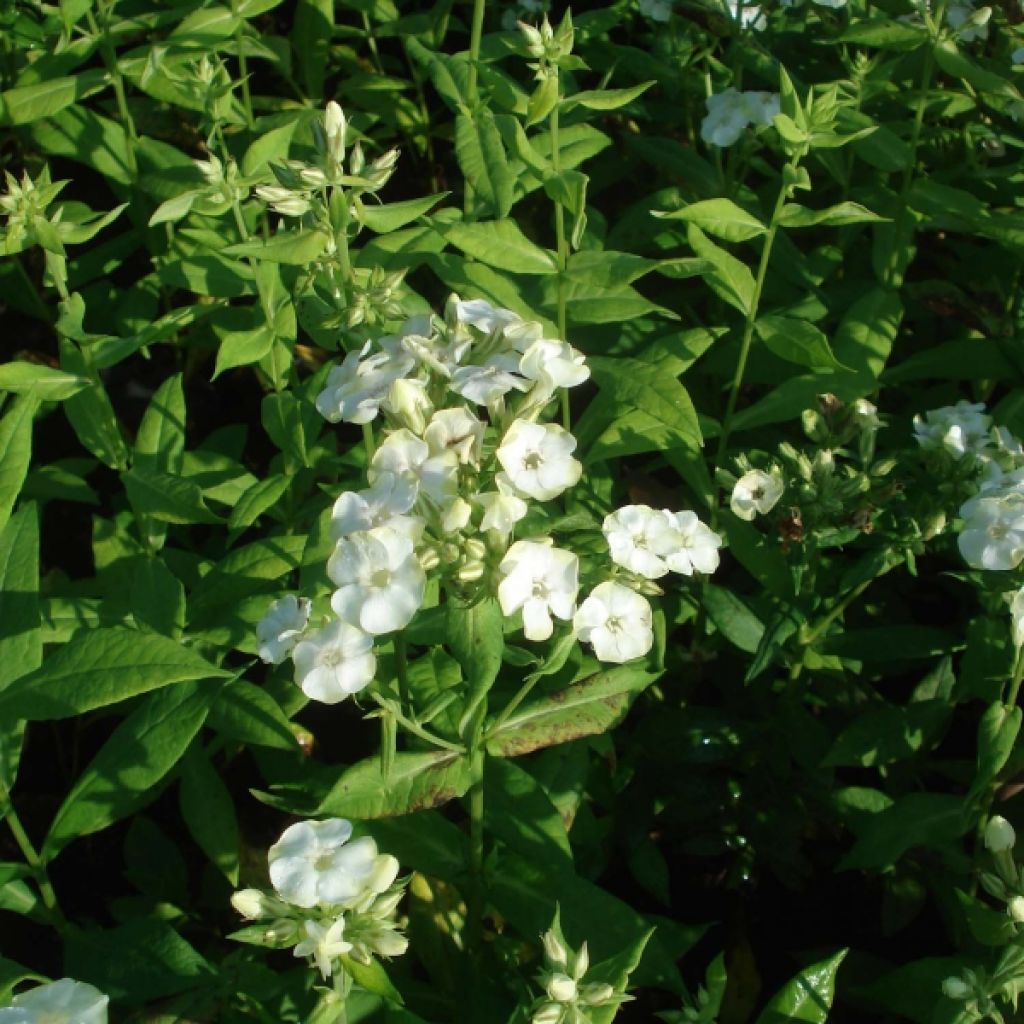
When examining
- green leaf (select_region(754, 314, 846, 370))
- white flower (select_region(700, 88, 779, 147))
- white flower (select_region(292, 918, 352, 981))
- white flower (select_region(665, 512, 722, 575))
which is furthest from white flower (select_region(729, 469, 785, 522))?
white flower (select_region(292, 918, 352, 981))

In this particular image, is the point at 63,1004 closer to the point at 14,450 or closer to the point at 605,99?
the point at 14,450

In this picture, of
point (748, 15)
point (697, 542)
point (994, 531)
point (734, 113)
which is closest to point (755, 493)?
point (697, 542)

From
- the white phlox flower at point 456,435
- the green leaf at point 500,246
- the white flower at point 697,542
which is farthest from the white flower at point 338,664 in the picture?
the green leaf at point 500,246

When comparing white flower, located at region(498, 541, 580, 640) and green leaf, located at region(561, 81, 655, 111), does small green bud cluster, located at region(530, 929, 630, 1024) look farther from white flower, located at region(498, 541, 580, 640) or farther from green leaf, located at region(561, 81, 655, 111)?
green leaf, located at region(561, 81, 655, 111)

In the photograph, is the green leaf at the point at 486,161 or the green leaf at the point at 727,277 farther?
the green leaf at the point at 727,277

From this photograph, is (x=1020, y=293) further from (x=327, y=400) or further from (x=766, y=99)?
(x=327, y=400)

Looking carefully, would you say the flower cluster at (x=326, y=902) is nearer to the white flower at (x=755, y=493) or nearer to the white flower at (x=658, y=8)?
the white flower at (x=755, y=493)

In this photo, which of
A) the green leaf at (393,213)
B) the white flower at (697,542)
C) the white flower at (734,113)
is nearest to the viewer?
the white flower at (697,542)
